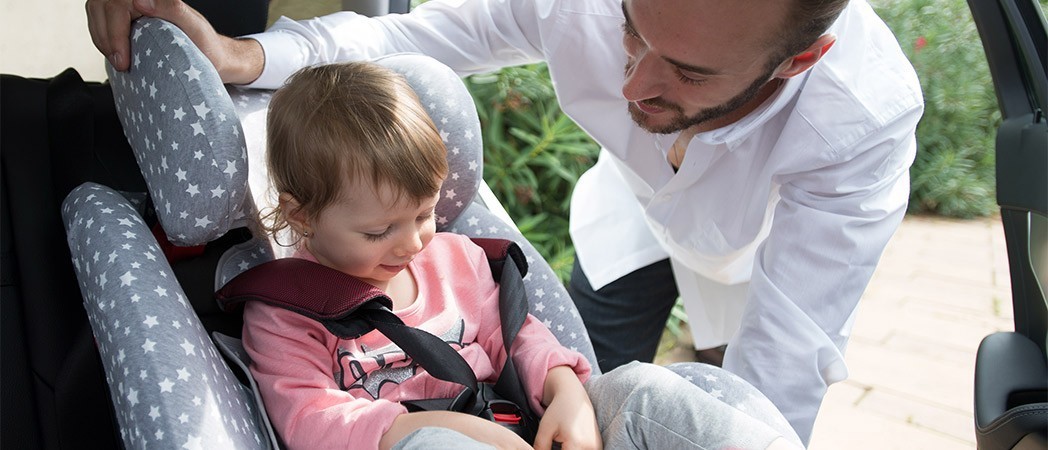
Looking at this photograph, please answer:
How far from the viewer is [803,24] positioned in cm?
130

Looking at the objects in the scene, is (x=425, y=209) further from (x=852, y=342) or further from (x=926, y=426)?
(x=852, y=342)

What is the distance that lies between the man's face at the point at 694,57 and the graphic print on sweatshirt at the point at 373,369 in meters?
0.49

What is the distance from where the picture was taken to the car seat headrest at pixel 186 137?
1098 mm

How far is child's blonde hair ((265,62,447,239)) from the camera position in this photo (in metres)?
1.15

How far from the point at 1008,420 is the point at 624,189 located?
3.13 ft

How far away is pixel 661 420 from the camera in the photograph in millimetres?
1065

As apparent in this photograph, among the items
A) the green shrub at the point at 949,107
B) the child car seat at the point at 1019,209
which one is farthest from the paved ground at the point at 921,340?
the child car seat at the point at 1019,209

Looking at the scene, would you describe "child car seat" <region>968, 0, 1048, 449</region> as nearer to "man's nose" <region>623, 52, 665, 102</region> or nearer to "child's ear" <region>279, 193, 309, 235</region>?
"man's nose" <region>623, 52, 665, 102</region>

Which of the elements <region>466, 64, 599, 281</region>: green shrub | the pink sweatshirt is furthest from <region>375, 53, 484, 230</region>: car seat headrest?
<region>466, 64, 599, 281</region>: green shrub

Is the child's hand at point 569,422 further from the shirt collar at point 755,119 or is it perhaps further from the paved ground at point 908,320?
the paved ground at point 908,320

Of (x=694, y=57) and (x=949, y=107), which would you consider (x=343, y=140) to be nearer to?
(x=694, y=57)

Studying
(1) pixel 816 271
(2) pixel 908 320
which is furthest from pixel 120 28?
(2) pixel 908 320

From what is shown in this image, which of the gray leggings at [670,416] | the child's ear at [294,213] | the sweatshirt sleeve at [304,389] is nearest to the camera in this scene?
the gray leggings at [670,416]

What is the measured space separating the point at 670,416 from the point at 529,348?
0.29m
